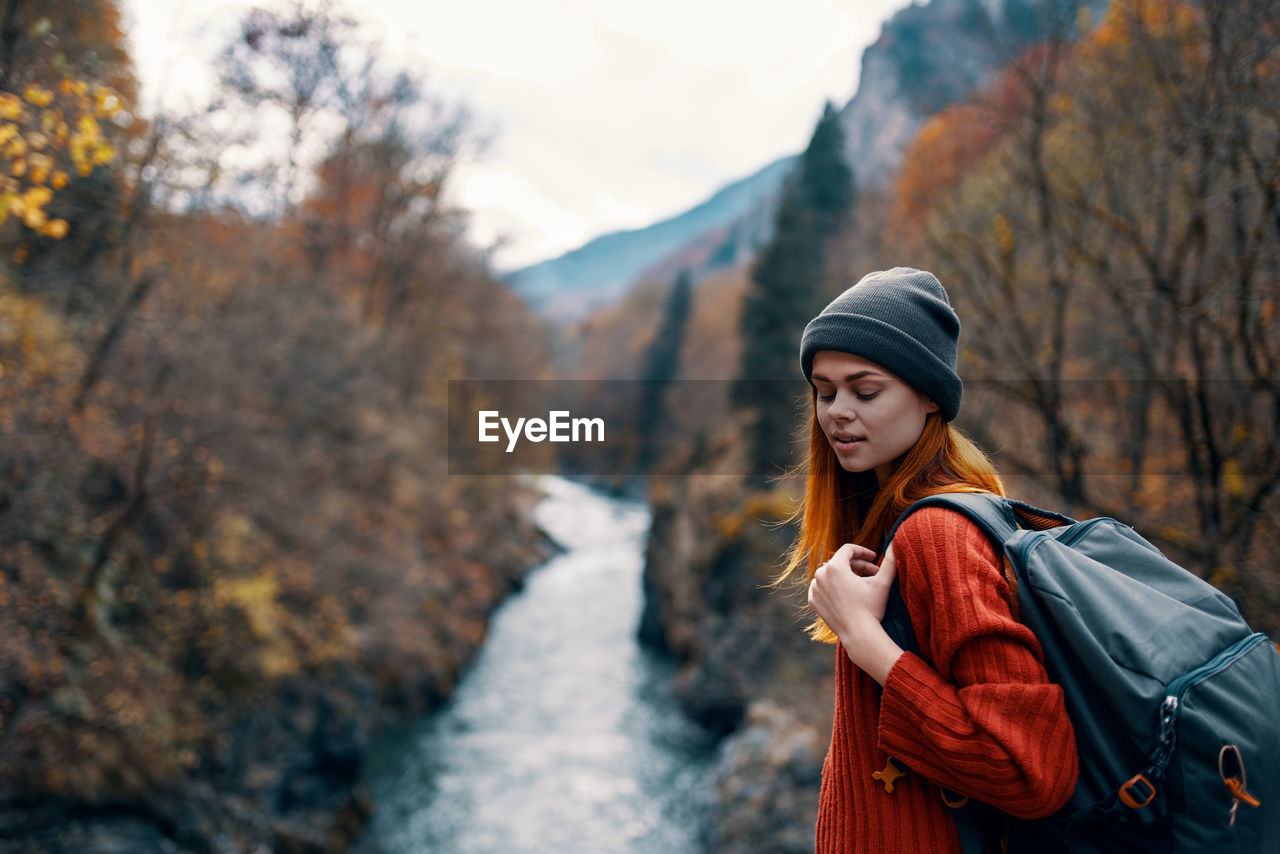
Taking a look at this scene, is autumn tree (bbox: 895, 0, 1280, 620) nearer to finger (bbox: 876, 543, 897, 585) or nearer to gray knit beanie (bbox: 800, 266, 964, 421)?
gray knit beanie (bbox: 800, 266, 964, 421)

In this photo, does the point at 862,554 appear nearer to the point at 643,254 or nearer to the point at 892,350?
the point at 892,350

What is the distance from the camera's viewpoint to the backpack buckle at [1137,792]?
102 centimetres

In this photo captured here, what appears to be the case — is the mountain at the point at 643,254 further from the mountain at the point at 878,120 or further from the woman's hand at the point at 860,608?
the woman's hand at the point at 860,608

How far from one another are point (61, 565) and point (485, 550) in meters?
15.9

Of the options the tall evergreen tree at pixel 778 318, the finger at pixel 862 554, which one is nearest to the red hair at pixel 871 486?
the finger at pixel 862 554

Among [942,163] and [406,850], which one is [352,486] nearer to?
[406,850]

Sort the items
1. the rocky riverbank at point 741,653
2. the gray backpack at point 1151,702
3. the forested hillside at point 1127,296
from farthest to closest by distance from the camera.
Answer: the rocky riverbank at point 741,653, the forested hillside at point 1127,296, the gray backpack at point 1151,702

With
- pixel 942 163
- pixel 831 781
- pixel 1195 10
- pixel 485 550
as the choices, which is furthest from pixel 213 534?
pixel 942 163

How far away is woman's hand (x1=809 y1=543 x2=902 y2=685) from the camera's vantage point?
121 centimetres

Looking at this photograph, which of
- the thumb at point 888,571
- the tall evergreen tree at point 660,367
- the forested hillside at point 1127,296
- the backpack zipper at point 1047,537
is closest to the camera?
the backpack zipper at point 1047,537

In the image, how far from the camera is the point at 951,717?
1093 millimetres

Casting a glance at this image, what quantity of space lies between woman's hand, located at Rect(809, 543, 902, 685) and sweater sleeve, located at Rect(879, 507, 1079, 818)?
37 mm

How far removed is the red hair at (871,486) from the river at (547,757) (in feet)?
37.6

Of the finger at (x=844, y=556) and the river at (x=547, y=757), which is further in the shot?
the river at (x=547, y=757)
